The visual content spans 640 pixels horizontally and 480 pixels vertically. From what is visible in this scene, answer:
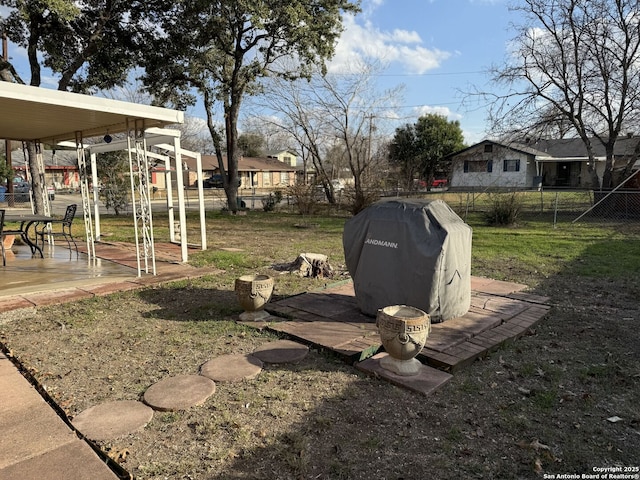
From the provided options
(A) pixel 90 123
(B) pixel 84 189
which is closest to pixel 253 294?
(A) pixel 90 123

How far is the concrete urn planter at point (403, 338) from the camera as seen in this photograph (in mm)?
3189

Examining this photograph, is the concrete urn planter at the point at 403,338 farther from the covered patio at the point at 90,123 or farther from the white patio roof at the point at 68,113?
the white patio roof at the point at 68,113

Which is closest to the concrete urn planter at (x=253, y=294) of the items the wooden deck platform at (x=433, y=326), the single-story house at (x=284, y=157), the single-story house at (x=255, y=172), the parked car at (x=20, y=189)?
the wooden deck platform at (x=433, y=326)

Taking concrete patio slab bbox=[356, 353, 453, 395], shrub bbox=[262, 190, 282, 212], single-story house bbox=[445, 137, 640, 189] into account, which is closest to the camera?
concrete patio slab bbox=[356, 353, 453, 395]

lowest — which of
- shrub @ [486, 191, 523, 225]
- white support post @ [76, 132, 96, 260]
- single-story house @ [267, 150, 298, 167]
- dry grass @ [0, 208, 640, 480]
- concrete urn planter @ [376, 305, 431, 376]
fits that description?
dry grass @ [0, 208, 640, 480]

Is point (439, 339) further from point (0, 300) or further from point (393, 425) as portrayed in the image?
point (0, 300)

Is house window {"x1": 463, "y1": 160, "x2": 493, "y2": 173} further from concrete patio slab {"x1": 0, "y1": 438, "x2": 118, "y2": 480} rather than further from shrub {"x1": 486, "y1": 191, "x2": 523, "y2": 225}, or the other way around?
concrete patio slab {"x1": 0, "y1": 438, "x2": 118, "y2": 480}

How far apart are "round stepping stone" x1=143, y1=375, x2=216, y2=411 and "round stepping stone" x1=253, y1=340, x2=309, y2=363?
0.57 m

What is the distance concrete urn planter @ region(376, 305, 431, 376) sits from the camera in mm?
3189

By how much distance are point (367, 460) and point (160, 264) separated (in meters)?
5.90

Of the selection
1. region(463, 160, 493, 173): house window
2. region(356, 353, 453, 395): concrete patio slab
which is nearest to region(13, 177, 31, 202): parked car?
region(356, 353, 453, 395): concrete patio slab

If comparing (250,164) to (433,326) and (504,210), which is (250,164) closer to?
(504,210)

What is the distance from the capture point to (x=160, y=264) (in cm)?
737

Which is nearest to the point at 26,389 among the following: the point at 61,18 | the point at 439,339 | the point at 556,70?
the point at 439,339
